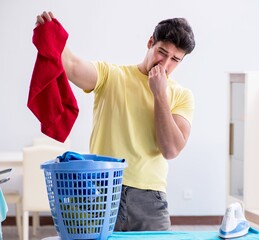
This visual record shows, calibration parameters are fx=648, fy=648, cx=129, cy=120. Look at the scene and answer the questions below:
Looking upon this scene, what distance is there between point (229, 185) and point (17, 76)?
2.14 meters

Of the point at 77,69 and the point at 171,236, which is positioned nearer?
the point at 171,236

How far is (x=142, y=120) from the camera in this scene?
2.20 m

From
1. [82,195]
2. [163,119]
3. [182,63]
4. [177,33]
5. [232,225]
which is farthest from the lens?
[182,63]

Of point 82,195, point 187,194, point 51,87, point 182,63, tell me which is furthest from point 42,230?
point 82,195

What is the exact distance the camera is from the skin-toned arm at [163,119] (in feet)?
6.98

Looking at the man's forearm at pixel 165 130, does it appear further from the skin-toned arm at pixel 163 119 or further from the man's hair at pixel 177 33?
the man's hair at pixel 177 33

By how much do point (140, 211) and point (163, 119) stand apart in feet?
1.09

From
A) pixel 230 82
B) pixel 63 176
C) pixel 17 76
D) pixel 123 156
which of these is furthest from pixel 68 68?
pixel 17 76

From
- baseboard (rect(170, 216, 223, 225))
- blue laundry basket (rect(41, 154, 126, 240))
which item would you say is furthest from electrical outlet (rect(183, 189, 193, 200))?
blue laundry basket (rect(41, 154, 126, 240))

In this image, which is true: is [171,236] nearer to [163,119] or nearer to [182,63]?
[163,119]

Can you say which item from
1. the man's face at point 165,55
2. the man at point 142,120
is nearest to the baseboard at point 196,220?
the man at point 142,120

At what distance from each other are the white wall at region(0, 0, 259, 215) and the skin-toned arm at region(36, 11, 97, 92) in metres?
3.73

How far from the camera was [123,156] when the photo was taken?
2162 millimetres

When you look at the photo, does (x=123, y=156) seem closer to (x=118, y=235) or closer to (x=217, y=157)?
(x=118, y=235)
